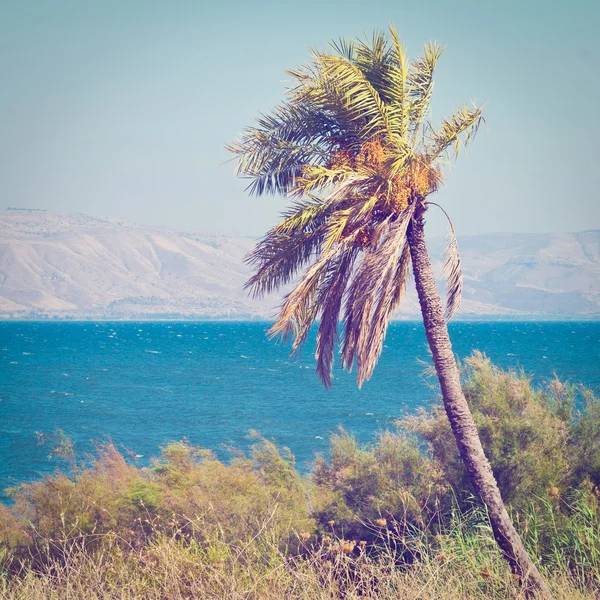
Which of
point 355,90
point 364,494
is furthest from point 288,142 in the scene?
point 364,494

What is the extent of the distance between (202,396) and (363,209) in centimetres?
4860

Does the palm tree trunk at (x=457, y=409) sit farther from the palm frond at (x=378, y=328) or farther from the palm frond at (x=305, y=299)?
the palm frond at (x=305, y=299)

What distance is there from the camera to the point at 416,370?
6631 centimetres

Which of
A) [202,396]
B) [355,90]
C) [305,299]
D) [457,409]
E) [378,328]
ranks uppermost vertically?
[355,90]

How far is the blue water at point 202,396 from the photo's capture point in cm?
3747

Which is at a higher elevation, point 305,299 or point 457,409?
point 305,299

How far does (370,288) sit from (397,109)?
257 cm

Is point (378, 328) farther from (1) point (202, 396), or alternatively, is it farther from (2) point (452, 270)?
(1) point (202, 396)

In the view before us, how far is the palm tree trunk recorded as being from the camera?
9023 mm

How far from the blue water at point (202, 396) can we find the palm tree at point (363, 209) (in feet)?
33.4

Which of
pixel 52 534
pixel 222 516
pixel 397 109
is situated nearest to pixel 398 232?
pixel 397 109

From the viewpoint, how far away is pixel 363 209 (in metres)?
8.81

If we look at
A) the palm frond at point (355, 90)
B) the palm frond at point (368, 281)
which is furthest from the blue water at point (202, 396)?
the palm frond at point (355, 90)

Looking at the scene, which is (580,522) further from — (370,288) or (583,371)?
(583,371)
